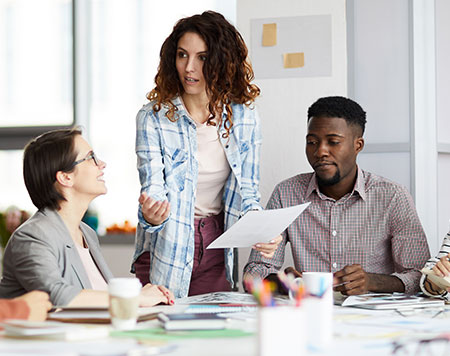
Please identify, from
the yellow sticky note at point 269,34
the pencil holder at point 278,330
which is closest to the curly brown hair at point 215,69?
the yellow sticky note at point 269,34

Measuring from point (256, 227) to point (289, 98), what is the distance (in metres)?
1.15

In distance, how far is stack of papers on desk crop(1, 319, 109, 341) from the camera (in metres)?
1.25

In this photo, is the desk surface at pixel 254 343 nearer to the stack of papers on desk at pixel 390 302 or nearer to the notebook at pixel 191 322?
the notebook at pixel 191 322

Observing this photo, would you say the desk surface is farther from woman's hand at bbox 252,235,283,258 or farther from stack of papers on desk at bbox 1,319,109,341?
woman's hand at bbox 252,235,283,258

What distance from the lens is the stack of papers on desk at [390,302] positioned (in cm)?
177

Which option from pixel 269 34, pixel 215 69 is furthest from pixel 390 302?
pixel 269 34

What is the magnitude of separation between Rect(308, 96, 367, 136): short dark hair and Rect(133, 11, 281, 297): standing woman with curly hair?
25 centimetres

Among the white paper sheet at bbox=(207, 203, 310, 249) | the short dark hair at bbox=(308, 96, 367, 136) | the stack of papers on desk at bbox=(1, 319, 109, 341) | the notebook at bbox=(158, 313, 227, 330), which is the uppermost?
the short dark hair at bbox=(308, 96, 367, 136)

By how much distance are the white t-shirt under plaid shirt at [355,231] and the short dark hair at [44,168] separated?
31.8 inches

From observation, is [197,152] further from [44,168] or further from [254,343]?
[254,343]

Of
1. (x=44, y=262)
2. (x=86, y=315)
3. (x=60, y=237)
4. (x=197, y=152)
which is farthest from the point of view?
(x=197, y=152)

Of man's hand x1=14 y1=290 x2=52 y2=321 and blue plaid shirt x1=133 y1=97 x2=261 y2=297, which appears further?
blue plaid shirt x1=133 y1=97 x2=261 y2=297

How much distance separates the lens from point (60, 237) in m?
1.92

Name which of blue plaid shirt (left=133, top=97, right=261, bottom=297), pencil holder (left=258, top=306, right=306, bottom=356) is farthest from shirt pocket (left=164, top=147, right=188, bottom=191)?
pencil holder (left=258, top=306, right=306, bottom=356)
